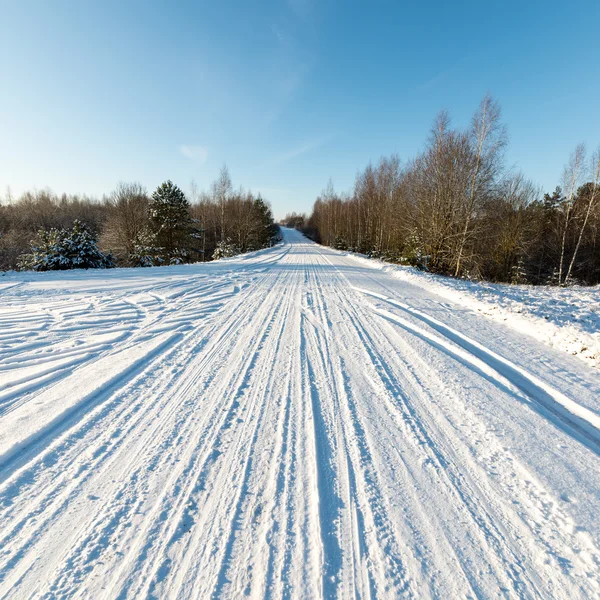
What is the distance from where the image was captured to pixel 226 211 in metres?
32.5

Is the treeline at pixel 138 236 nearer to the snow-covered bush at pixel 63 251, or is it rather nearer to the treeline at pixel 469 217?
the snow-covered bush at pixel 63 251

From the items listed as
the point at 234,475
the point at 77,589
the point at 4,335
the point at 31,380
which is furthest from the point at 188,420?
the point at 4,335

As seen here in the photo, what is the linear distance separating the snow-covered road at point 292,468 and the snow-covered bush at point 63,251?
12658mm

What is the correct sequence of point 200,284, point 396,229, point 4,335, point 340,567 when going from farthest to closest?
point 396,229 → point 200,284 → point 4,335 → point 340,567

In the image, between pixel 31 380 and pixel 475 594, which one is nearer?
pixel 475 594

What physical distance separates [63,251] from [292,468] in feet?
58.1

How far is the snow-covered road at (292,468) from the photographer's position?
1.44 metres

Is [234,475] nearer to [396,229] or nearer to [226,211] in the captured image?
[396,229]

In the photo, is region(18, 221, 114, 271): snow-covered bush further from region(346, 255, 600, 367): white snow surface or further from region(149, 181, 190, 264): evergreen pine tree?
region(346, 255, 600, 367): white snow surface

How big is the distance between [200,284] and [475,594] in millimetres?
8833

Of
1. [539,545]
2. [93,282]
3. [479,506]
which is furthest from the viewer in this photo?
[93,282]

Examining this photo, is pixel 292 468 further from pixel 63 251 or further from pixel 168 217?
pixel 168 217

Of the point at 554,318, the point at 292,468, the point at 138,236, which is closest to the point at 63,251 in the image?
the point at 138,236

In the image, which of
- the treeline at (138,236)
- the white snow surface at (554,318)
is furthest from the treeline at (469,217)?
the treeline at (138,236)
